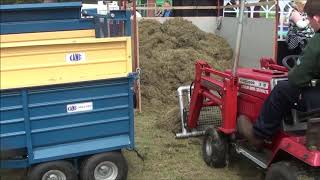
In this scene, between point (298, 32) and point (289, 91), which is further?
point (298, 32)

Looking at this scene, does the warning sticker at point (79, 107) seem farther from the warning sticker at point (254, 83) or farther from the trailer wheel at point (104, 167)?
the warning sticker at point (254, 83)

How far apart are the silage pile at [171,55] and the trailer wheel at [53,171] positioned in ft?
11.0

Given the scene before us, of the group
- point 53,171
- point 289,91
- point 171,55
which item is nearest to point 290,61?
point 289,91

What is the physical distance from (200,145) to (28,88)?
242 cm

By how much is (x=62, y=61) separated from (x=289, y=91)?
188 centimetres

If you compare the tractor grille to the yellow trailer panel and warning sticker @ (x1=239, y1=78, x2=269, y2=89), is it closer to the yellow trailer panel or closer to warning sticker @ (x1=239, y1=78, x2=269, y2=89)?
warning sticker @ (x1=239, y1=78, x2=269, y2=89)

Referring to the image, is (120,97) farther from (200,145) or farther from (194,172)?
(200,145)

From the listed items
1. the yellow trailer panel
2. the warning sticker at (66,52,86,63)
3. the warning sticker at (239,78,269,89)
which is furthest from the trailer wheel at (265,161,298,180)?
the warning sticker at (66,52,86,63)

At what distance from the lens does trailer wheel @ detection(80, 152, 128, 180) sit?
437cm

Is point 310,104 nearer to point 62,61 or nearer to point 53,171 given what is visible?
point 62,61

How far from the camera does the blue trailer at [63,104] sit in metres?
4.07

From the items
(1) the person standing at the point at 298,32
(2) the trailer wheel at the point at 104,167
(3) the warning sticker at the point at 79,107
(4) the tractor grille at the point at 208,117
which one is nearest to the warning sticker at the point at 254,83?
(4) the tractor grille at the point at 208,117

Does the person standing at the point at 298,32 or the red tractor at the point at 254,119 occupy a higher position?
the person standing at the point at 298,32

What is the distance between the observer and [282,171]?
3832 millimetres
